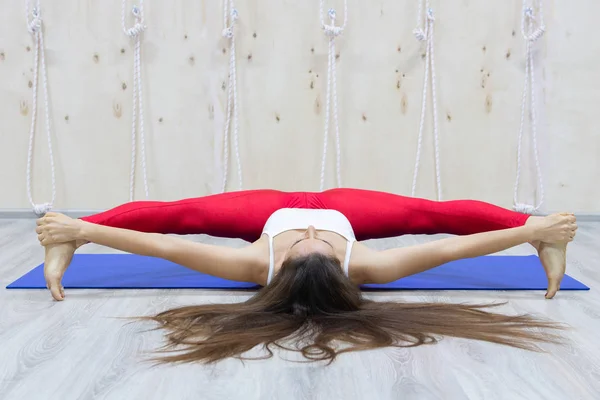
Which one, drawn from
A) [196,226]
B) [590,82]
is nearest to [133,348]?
[196,226]

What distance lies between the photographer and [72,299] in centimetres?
208

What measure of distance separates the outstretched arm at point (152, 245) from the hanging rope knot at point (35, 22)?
169 centimetres

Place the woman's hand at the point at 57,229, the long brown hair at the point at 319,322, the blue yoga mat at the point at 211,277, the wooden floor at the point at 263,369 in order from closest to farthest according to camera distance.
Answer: the wooden floor at the point at 263,369 < the long brown hair at the point at 319,322 < the woman's hand at the point at 57,229 < the blue yoga mat at the point at 211,277

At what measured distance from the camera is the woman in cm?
172

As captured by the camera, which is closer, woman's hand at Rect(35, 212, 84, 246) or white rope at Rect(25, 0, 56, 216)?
woman's hand at Rect(35, 212, 84, 246)

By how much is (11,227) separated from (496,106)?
2.42 meters

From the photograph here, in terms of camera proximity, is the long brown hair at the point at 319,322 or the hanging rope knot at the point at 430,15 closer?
the long brown hair at the point at 319,322

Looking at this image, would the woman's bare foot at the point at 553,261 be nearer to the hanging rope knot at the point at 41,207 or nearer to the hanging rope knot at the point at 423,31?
the hanging rope knot at the point at 423,31

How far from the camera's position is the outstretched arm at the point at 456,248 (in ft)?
6.56

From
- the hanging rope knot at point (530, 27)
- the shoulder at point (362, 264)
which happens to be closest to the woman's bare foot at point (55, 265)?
the shoulder at point (362, 264)

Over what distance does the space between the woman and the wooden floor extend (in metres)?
0.07

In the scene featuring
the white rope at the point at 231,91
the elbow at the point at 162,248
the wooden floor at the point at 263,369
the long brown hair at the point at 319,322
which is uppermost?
the white rope at the point at 231,91

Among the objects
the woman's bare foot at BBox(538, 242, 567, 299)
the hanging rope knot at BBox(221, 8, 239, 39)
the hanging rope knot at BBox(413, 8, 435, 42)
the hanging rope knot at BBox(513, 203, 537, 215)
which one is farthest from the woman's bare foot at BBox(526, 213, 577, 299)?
the hanging rope knot at BBox(221, 8, 239, 39)

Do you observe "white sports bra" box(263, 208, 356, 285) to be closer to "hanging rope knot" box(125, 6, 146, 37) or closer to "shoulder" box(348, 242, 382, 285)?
"shoulder" box(348, 242, 382, 285)
